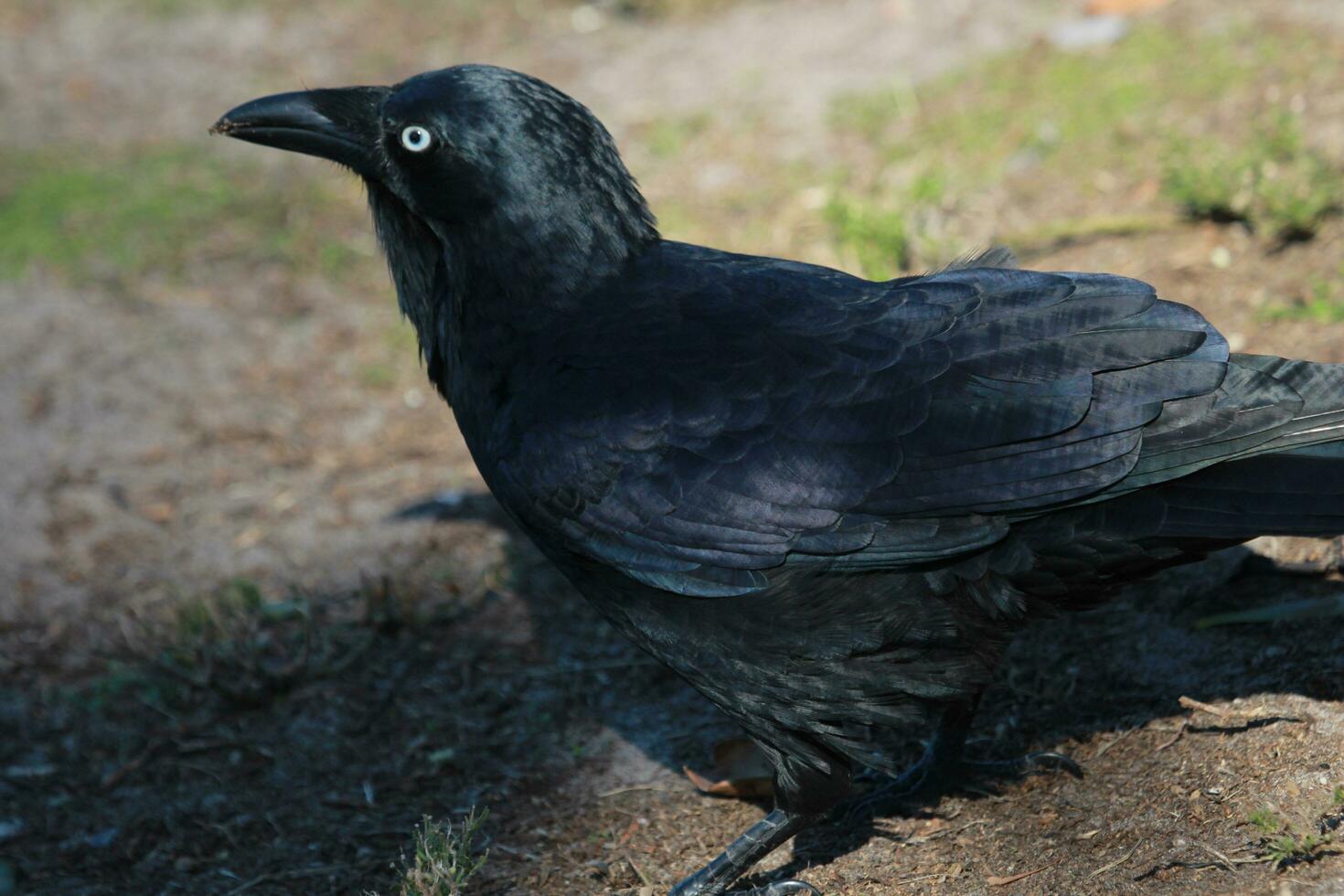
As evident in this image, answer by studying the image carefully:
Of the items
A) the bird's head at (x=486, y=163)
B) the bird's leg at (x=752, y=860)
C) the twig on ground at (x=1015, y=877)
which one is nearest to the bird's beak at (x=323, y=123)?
the bird's head at (x=486, y=163)

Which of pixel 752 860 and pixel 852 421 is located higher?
pixel 852 421

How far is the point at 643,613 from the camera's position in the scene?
10.4 feet

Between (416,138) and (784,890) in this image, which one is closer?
(784,890)

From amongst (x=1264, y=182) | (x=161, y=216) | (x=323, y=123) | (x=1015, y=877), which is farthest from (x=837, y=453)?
(x=161, y=216)

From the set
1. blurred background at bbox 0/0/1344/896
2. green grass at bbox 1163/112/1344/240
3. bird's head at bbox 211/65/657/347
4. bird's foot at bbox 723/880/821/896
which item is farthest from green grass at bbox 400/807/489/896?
green grass at bbox 1163/112/1344/240

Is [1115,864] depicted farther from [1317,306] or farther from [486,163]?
[1317,306]

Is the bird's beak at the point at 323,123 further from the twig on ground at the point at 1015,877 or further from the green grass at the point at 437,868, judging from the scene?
the twig on ground at the point at 1015,877

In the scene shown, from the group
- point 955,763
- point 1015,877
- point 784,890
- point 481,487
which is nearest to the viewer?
point 1015,877

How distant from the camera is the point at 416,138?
11.2 feet

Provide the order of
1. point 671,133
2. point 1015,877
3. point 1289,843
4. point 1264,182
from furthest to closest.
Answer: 1. point 671,133
2. point 1264,182
3. point 1015,877
4. point 1289,843

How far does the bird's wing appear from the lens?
2.96m

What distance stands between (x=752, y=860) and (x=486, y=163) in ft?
6.28

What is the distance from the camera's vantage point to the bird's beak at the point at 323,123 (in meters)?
3.50

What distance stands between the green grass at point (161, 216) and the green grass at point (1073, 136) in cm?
279
